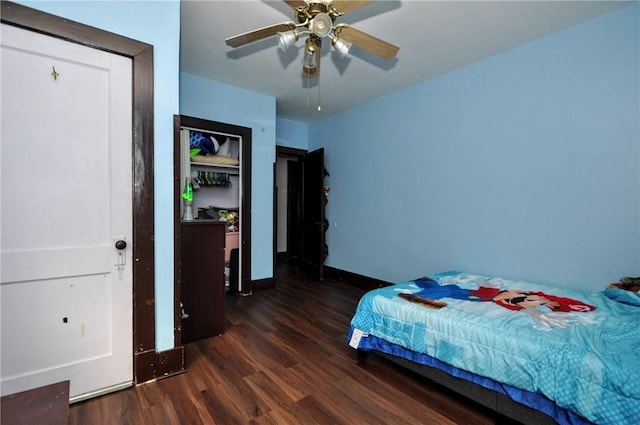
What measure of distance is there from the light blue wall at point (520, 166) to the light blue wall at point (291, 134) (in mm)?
1541

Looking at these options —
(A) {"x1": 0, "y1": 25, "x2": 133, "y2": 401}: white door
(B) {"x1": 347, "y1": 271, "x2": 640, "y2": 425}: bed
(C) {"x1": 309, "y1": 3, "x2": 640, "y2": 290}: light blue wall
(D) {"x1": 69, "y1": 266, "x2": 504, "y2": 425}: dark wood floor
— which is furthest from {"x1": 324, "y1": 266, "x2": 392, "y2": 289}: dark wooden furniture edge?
(A) {"x1": 0, "y1": 25, "x2": 133, "y2": 401}: white door

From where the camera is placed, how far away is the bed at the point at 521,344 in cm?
140

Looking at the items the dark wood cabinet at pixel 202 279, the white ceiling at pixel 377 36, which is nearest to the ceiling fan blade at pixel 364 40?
the white ceiling at pixel 377 36

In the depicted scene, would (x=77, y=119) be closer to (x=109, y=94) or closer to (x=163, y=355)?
(x=109, y=94)

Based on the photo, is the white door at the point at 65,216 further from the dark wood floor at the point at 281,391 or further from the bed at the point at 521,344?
the bed at the point at 521,344

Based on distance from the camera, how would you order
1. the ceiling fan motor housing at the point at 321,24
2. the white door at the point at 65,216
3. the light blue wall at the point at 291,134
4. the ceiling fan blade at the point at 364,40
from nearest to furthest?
the white door at the point at 65,216, the ceiling fan motor housing at the point at 321,24, the ceiling fan blade at the point at 364,40, the light blue wall at the point at 291,134

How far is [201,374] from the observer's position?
7.25 ft

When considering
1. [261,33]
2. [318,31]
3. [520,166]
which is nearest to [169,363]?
[261,33]

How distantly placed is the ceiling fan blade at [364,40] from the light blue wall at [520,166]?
166 centimetres

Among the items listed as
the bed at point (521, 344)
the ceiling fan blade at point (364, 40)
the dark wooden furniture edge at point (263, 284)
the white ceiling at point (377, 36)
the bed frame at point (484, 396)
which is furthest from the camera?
the dark wooden furniture edge at point (263, 284)

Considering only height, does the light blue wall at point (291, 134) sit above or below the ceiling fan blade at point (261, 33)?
above

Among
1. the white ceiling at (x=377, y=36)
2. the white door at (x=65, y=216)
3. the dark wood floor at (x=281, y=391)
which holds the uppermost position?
the white ceiling at (x=377, y=36)

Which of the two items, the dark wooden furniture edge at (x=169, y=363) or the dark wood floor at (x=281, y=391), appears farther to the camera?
the dark wooden furniture edge at (x=169, y=363)

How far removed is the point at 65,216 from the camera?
6.06 feet
